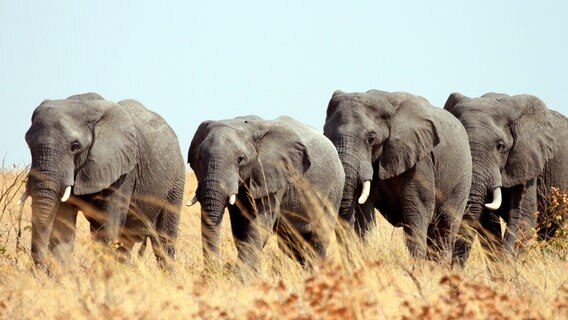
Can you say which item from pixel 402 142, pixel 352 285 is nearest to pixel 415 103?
pixel 402 142

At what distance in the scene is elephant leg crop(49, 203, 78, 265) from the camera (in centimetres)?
1425

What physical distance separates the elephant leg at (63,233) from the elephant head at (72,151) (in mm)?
334

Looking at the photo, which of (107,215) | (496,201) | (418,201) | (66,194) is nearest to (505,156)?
(496,201)

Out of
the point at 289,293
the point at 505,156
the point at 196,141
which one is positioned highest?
the point at 196,141

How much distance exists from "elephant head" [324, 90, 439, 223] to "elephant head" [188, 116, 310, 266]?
0.83 metres

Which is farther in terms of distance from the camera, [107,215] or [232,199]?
[107,215]

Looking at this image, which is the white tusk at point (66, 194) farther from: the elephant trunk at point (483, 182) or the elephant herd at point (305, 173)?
the elephant trunk at point (483, 182)

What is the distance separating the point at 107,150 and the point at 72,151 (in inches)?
24.7

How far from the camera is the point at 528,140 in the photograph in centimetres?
1888

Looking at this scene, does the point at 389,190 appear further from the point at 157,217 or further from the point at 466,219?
the point at 157,217

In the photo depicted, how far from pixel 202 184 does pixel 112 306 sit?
517 centimetres

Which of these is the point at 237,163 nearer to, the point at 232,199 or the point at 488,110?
the point at 232,199

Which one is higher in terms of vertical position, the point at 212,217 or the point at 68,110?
the point at 68,110

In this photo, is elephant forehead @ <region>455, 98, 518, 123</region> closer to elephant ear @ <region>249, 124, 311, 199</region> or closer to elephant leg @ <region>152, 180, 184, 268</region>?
elephant ear @ <region>249, 124, 311, 199</region>
